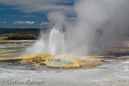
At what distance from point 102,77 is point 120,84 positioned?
0.96 meters

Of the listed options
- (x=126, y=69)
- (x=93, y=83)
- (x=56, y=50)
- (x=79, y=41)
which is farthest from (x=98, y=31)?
(x=93, y=83)

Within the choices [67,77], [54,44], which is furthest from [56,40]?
[67,77]

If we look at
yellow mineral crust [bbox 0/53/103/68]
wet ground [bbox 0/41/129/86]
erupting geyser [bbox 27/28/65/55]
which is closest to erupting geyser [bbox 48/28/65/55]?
erupting geyser [bbox 27/28/65/55]

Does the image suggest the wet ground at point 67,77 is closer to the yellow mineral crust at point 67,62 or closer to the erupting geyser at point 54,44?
the yellow mineral crust at point 67,62

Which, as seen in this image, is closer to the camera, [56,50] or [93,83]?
[93,83]

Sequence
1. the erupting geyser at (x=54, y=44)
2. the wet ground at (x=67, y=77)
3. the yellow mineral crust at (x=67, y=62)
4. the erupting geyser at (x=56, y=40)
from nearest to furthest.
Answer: the wet ground at (x=67, y=77) → the yellow mineral crust at (x=67, y=62) → the erupting geyser at (x=54, y=44) → the erupting geyser at (x=56, y=40)

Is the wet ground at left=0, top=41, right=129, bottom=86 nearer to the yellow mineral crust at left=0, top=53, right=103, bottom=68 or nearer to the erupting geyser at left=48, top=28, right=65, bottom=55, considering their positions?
the yellow mineral crust at left=0, top=53, right=103, bottom=68

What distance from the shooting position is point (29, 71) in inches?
304

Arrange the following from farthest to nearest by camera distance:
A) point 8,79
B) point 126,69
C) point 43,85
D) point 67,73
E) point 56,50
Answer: point 56,50
point 126,69
point 67,73
point 8,79
point 43,85

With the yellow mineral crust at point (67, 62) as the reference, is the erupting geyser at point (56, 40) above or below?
above

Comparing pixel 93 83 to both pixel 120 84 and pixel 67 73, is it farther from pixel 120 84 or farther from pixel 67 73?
pixel 67 73

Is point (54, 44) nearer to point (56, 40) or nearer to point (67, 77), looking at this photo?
point (56, 40)

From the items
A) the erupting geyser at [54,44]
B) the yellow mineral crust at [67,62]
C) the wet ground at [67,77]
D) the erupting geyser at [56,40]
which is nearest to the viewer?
the wet ground at [67,77]

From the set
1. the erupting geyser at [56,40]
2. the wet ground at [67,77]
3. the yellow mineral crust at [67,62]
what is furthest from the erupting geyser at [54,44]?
the wet ground at [67,77]
